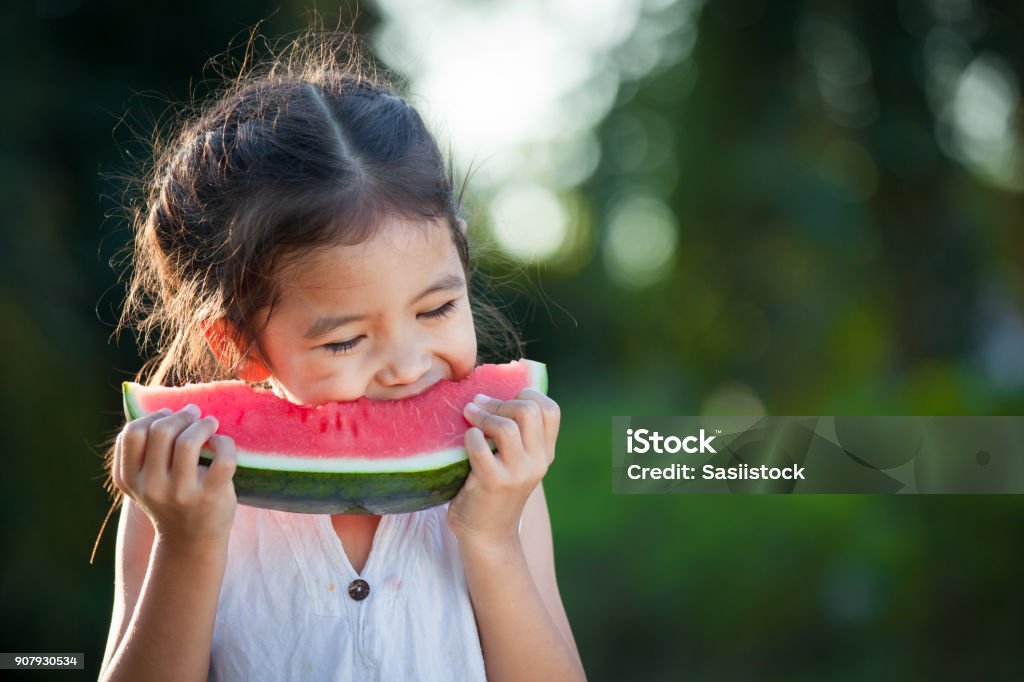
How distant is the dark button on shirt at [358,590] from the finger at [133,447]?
1.53ft

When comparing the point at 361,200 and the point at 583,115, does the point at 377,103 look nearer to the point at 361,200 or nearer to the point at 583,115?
the point at 361,200

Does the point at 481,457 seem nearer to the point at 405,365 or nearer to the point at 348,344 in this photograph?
the point at 405,365

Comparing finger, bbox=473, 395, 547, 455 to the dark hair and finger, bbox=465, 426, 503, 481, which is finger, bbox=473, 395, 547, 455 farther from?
the dark hair

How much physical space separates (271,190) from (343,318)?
0.32 metres

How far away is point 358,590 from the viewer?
1.94 meters

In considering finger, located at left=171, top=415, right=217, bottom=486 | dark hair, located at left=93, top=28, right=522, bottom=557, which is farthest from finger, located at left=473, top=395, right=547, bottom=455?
finger, located at left=171, top=415, right=217, bottom=486

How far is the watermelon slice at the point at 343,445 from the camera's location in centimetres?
190

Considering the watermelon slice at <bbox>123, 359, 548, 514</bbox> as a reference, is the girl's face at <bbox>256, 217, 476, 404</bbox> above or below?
above

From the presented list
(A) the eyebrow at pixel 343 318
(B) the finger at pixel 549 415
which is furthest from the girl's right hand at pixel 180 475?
(B) the finger at pixel 549 415

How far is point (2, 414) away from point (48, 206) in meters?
1.15

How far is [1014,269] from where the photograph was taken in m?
8.98

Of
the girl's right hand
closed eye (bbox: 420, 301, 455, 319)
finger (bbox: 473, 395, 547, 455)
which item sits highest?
closed eye (bbox: 420, 301, 455, 319)

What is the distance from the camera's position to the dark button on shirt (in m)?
1.94

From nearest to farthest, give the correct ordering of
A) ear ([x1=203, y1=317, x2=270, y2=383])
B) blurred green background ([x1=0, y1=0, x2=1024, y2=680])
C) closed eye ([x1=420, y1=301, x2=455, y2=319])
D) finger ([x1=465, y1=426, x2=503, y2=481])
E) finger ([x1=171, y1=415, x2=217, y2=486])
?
finger ([x1=171, y1=415, x2=217, y2=486]) < finger ([x1=465, y1=426, x2=503, y2=481]) < closed eye ([x1=420, y1=301, x2=455, y2=319]) < ear ([x1=203, y1=317, x2=270, y2=383]) < blurred green background ([x1=0, y1=0, x2=1024, y2=680])
